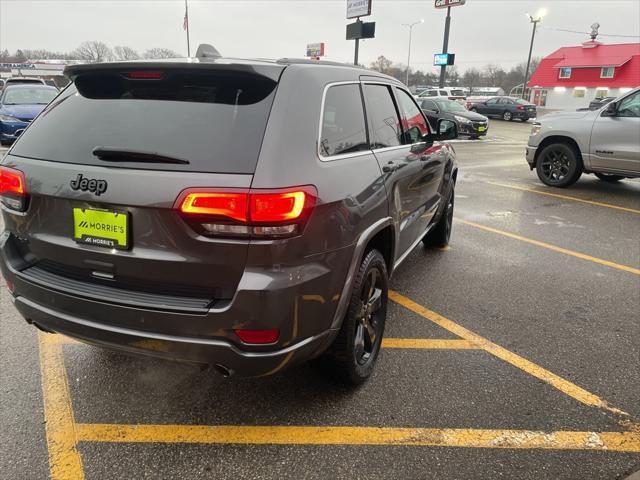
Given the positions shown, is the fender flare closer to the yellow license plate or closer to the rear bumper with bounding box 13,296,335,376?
the rear bumper with bounding box 13,296,335,376

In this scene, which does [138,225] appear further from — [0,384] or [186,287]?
[0,384]

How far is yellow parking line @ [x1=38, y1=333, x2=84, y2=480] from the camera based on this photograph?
87.7 inches

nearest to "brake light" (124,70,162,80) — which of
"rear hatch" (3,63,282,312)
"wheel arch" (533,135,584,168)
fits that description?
"rear hatch" (3,63,282,312)

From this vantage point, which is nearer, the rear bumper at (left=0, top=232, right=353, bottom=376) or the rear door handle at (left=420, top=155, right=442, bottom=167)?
the rear bumper at (left=0, top=232, right=353, bottom=376)

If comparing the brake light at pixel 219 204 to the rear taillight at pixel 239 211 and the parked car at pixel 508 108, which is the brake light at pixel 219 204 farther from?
the parked car at pixel 508 108

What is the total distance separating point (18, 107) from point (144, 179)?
13027mm

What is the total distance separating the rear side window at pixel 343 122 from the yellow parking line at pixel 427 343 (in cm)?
139

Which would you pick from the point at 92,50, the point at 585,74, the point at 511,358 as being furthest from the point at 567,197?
the point at 92,50

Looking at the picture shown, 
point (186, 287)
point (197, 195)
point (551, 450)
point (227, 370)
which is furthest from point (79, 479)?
point (551, 450)

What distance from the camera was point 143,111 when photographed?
231 centimetres

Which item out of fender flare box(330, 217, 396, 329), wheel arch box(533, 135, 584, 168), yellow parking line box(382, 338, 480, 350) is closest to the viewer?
fender flare box(330, 217, 396, 329)

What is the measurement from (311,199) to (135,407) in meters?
1.54

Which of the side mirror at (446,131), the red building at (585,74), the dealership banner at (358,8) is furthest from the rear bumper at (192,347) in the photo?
the red building at (585,74)

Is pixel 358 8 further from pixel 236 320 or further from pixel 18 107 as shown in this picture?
pixel 236 320
